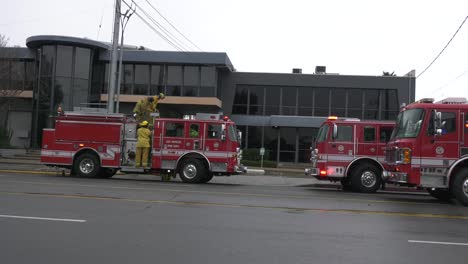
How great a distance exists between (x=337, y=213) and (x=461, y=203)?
4.67 m

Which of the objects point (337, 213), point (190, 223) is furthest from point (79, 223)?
point (337, 213)

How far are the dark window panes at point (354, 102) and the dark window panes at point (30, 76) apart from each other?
72.0ft

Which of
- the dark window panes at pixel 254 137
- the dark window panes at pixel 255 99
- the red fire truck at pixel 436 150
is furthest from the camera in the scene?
the dark window panes at pixel 255 99

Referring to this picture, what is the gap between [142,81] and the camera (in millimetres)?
33719

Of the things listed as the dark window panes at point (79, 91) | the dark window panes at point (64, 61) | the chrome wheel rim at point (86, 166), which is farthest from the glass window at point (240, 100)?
the chrome wheel rim at point (86, 166)

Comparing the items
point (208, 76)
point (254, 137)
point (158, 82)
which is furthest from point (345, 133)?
point (158, 82)

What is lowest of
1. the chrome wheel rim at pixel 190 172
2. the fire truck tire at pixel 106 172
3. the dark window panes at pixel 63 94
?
the fire truck tire at pixel 106 172

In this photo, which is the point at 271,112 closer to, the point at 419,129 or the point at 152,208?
the point at 419,129

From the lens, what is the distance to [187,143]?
58.3ft

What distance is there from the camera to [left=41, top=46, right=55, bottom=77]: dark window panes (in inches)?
1268

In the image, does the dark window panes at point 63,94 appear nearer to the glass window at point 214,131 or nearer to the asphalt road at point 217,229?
the glass window at point 214,131

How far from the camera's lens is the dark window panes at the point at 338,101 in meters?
35.1

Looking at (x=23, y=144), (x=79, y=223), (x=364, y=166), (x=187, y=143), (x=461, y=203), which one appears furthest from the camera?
(x=23, y=144)

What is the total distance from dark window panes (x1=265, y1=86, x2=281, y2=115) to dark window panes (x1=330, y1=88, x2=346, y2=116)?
3866mm
